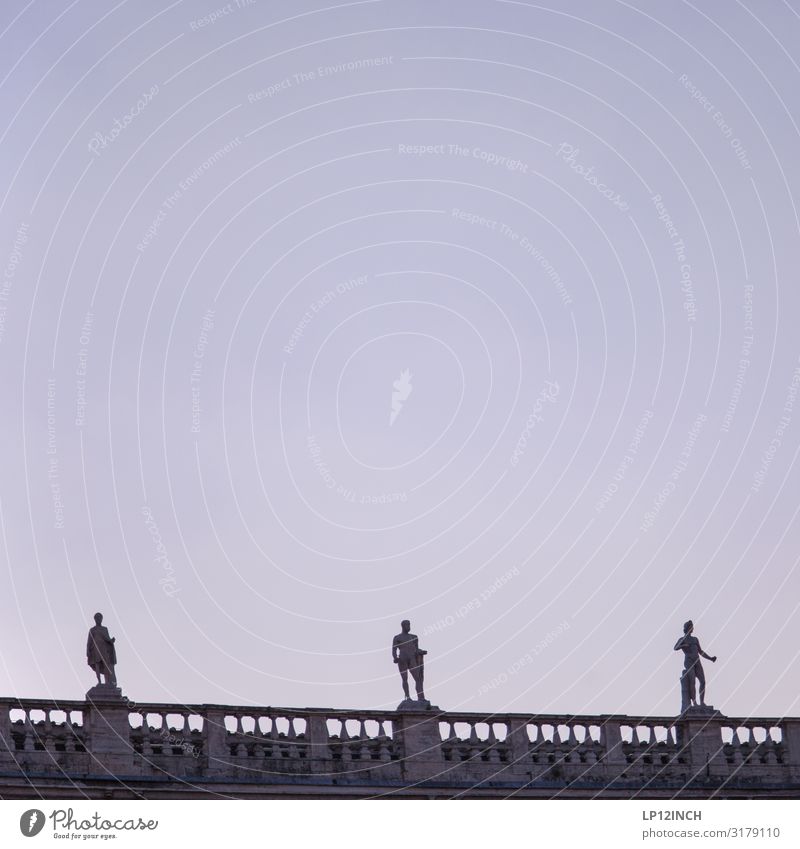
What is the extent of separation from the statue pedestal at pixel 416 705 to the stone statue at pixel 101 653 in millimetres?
6230

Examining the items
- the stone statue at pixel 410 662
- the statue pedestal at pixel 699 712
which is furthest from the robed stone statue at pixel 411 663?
the statue pedestal at pixel 699 712

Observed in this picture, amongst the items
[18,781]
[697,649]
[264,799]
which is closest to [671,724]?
[697,649]

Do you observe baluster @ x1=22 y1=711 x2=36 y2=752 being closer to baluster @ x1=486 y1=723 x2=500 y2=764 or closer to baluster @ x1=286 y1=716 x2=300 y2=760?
baluster @ x1=286 y1=716 x2=300 y2=760

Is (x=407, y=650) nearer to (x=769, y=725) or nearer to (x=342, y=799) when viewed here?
(x=342, y=799)

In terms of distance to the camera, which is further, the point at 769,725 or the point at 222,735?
the point at 769,725

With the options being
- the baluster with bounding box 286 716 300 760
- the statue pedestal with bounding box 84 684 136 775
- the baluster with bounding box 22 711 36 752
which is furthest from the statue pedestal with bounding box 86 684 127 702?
the baluster with bounding box 286 716 300 760

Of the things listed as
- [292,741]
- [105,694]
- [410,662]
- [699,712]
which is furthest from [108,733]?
[699,712]

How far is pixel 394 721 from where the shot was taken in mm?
50938

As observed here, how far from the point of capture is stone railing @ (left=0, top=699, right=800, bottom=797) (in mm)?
47656

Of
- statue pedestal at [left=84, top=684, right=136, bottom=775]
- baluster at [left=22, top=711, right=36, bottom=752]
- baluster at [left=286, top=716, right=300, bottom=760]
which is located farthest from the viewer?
baluster at [left=286, top=716, right=300, bottom=760]

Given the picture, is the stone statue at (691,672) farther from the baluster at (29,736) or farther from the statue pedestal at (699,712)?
the baluster at (29,736)

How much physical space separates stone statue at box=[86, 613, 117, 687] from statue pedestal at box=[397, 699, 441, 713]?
6230 mm

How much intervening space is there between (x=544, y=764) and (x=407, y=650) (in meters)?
3.78
